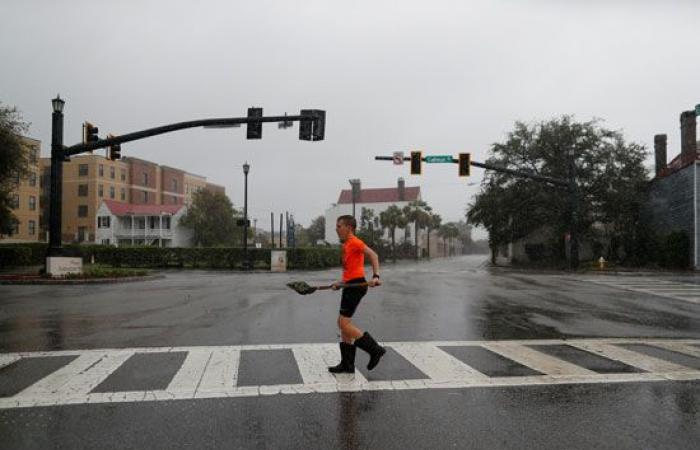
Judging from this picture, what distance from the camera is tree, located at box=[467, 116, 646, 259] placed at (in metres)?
35.7

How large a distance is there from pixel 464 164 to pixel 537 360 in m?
18.8

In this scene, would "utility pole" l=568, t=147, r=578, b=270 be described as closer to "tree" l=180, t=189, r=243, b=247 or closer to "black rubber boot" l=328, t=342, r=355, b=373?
"black rubber boot" l=328, t=342, r=355, b=373

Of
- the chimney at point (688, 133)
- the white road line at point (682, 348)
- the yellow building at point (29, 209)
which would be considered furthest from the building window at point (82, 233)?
the white road line at point (682, 348)

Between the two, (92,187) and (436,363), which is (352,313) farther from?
(92,187)

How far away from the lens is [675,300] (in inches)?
546

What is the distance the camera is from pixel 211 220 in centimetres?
6494

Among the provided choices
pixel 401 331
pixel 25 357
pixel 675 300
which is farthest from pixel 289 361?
pixel 675 300

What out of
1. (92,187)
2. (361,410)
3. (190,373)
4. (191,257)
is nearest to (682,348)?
(361,410)

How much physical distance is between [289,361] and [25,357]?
130 inches

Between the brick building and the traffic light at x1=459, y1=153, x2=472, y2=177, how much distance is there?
14747mm

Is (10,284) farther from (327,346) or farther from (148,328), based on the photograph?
(327,346)

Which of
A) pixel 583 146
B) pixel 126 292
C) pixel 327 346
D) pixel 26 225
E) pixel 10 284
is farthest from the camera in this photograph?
pixel 26 225

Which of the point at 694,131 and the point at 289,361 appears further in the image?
the point at 694,131

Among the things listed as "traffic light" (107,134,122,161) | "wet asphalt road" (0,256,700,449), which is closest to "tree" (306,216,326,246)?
"traffic light" (107,134,122,161)
